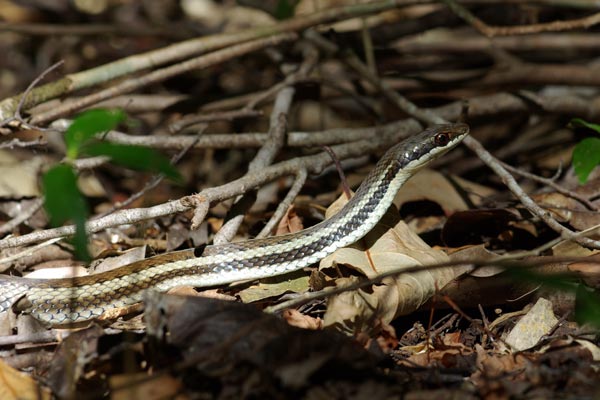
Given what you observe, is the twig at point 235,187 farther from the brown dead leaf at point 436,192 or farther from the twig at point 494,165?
the brown dead leaf at point 436,192

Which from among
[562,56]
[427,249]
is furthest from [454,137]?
[562,56]

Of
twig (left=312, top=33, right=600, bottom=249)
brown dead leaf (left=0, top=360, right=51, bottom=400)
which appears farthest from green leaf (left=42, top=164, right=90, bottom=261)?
twig (left=312, top=33, right=600, bottom=249)

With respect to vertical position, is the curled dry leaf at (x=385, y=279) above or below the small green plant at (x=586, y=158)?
below

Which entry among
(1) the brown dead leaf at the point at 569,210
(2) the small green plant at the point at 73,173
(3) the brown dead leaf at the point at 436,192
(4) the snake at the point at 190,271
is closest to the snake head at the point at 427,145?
(4) the snake at the point at 190,271

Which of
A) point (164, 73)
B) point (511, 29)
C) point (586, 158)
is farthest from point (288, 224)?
point (511, 29)

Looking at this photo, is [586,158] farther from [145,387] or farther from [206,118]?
[206,118]

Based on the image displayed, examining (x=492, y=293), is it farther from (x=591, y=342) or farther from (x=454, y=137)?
(x=454, y=137)

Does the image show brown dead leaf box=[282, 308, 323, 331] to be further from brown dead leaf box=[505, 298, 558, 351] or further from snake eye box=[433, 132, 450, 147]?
snake eye box=[433, 132, 450, 147]
